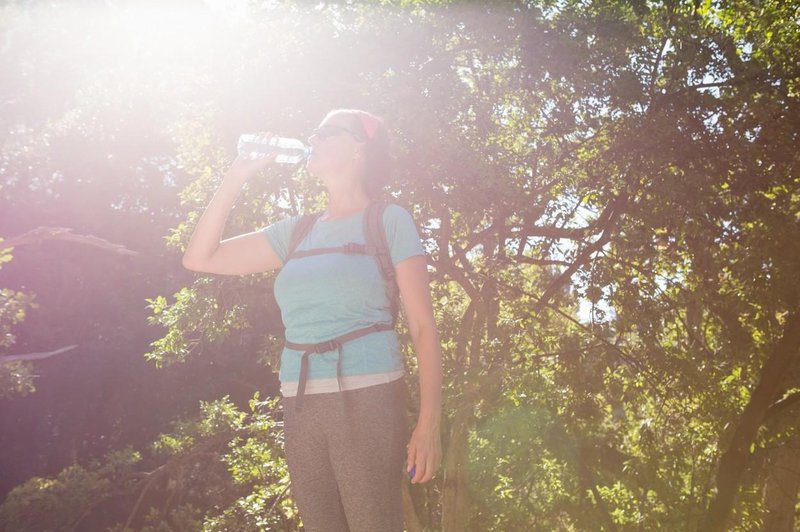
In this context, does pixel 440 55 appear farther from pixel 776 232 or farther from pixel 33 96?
pixel 33 96

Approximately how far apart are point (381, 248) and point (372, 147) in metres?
0.39

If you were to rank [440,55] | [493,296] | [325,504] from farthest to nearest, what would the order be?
[493,296] < [440,55] < [325,504]

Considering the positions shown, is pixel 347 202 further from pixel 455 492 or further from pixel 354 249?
pixel 455 492

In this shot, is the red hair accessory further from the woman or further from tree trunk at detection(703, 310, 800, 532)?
tree trunk at detection(703, 310, 800, 532)

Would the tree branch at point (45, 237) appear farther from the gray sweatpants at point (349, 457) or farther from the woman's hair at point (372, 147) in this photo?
the gray sweatpants at point (349, 457)

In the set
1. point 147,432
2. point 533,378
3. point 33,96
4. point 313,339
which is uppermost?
point 33,96

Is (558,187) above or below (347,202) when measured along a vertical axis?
above

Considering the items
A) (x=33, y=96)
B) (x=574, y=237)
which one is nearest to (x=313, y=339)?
(x=574, y=237)

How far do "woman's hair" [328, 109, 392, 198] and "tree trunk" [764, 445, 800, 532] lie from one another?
7531 millimetres

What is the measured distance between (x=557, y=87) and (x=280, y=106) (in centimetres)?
194

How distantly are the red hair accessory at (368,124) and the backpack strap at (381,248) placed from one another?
0.89 ft

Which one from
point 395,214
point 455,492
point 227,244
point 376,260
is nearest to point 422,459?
point 376,260

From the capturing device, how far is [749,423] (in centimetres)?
711

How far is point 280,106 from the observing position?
5.80m
